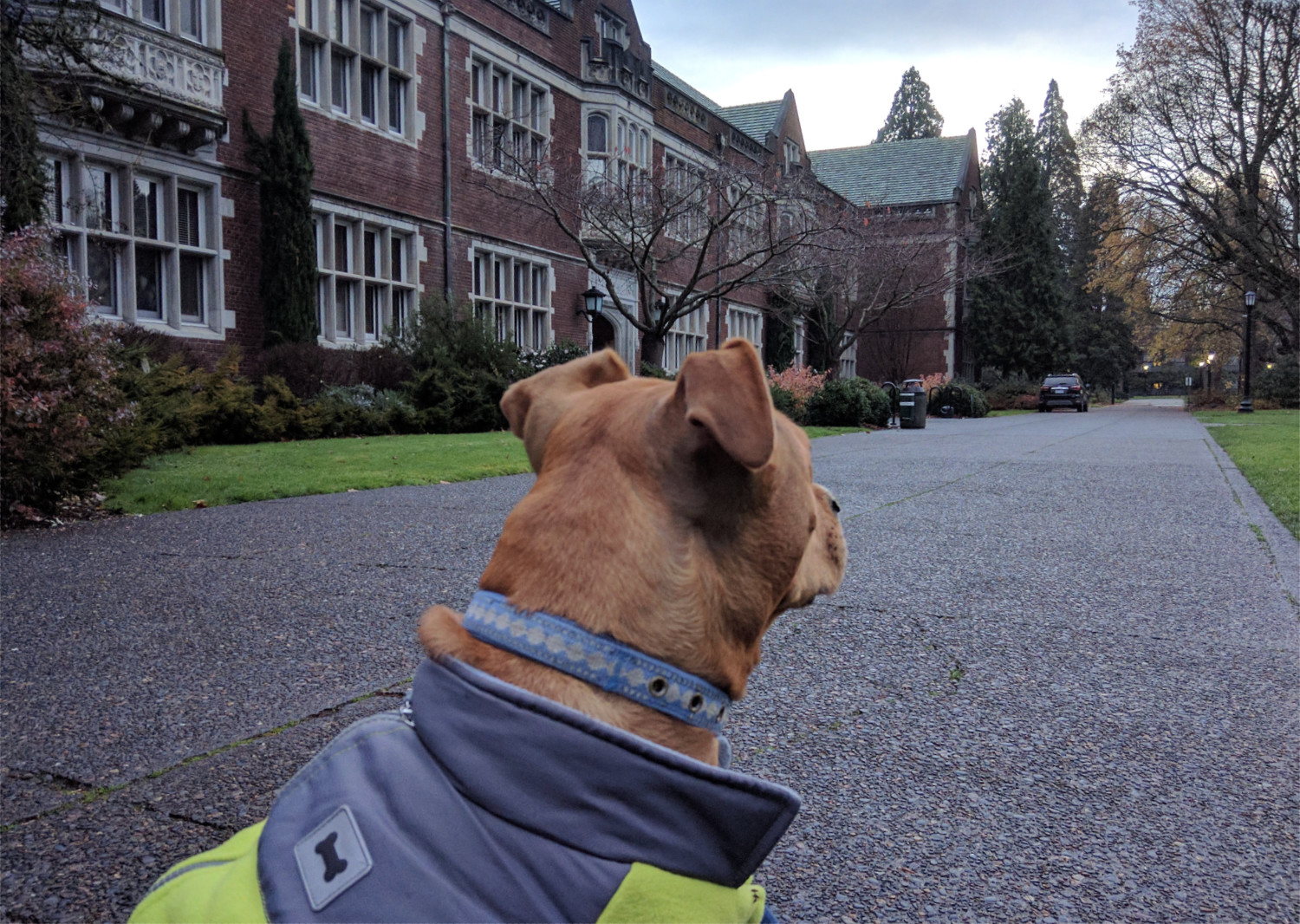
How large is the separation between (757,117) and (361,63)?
23139 mm

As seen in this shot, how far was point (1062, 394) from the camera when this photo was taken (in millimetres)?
38844

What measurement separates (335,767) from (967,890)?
53.2 inches

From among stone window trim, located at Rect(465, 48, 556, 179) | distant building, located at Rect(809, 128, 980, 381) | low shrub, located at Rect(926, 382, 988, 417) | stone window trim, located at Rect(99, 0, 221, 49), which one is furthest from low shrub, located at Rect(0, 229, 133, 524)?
distant building, located at Rect(809, 128, 980, 381)

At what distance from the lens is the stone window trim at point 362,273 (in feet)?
52.8

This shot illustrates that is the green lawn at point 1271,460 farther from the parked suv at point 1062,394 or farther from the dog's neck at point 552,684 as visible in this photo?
the parked suv at point 1062,394

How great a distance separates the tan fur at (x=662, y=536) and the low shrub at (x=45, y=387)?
5.38 m

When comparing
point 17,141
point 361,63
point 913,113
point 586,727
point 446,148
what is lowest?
point 586,727

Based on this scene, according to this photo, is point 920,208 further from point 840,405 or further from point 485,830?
point 485,830

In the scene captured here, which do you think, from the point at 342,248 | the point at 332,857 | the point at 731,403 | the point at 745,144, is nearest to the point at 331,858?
the point at 332,857

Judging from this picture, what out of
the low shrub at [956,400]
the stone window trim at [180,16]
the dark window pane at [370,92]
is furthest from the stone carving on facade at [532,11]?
the low shrub at [956,400]

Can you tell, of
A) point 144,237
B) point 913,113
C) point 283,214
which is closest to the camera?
point 144,237

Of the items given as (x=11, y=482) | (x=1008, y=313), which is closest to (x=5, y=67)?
(x=11, y=482)

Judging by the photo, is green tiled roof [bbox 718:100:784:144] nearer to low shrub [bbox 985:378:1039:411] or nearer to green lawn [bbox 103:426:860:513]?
low shrub [bbox 985:378:1039:411]

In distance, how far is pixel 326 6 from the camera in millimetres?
15852
